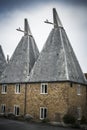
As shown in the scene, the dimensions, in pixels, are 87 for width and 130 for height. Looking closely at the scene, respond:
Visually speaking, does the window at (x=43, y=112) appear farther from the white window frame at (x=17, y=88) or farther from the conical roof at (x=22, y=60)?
the conical roof at (x=22, y=60)

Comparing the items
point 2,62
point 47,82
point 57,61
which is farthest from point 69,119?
point 2,62

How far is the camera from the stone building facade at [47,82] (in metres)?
41.5

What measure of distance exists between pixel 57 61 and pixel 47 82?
139 inches

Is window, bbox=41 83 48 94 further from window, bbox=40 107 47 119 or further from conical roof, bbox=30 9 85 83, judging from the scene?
window, bbox=40 107 47 119

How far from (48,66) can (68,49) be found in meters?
4.29

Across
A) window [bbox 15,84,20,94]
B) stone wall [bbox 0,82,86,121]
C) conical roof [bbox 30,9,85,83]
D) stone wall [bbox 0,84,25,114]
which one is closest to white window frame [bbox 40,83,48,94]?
stone wall [bbox 0,82,86,121]

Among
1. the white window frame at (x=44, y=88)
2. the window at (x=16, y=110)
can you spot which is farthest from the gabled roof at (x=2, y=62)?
the white window frame at (x=44, y=88)

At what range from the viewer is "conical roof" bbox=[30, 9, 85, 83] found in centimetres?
4238

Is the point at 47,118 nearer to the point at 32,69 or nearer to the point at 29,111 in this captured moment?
the point at 29,111

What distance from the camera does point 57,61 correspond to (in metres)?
43.7

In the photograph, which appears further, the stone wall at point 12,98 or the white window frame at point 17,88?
the white window frame at point 17,88

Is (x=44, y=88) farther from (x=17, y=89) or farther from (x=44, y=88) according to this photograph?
(x=17, y=89)

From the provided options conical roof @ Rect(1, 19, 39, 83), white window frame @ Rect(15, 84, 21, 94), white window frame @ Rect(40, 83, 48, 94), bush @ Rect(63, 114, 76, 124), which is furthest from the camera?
conical roof @ Rect(1, 19, 39, 83)

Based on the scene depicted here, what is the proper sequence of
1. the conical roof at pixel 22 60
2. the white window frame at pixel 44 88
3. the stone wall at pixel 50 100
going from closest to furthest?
1. the stone wall at pixel 50 100
2. the white window frame at pixel 44 88
3. the conical roof at pixel 22 60
